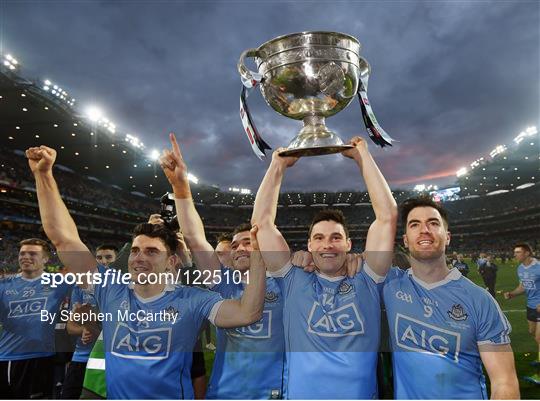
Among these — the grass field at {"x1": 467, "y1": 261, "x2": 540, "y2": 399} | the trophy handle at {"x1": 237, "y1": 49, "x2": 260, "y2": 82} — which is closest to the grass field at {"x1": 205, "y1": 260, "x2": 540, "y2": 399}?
the grass field at {"x1": 467, "y1": 261, "x2": 540, "y2": 399}

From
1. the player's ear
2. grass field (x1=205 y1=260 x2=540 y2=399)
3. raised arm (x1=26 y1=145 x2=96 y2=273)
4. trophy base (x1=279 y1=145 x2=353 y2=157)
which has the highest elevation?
trophy base (x1=279 y1=145 x2=353 y2=157)

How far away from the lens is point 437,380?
2.23 m

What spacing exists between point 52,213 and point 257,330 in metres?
1.62

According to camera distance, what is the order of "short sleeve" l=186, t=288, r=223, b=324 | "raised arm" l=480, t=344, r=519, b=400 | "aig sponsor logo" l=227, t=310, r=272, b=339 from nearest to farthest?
1. "raised arm" l=480, t=344, r=519, b=400
2. "short sleeve" l=186, t=288, r=223, b=324
3. "aig sponsor logo" l=227, t=310, r=272, b=339

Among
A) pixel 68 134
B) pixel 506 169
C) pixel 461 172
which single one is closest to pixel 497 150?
pixel 506 169

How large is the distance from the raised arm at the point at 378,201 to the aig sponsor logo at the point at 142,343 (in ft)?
4.92

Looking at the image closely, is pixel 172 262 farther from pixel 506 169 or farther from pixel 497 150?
pixel 506 169

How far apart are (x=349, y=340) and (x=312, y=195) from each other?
147 feet

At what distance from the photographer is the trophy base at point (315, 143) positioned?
2.20 meters

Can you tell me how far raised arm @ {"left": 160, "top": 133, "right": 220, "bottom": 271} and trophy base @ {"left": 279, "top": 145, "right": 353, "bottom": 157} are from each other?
2.63 feet

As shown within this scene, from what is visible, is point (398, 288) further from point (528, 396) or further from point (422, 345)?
point (528, 396)

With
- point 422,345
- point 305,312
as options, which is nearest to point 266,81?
point 305,312

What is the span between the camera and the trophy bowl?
2311mm

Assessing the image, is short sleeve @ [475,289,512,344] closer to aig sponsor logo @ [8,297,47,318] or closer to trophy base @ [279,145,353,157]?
trophy base @ [279,145,353,157]
